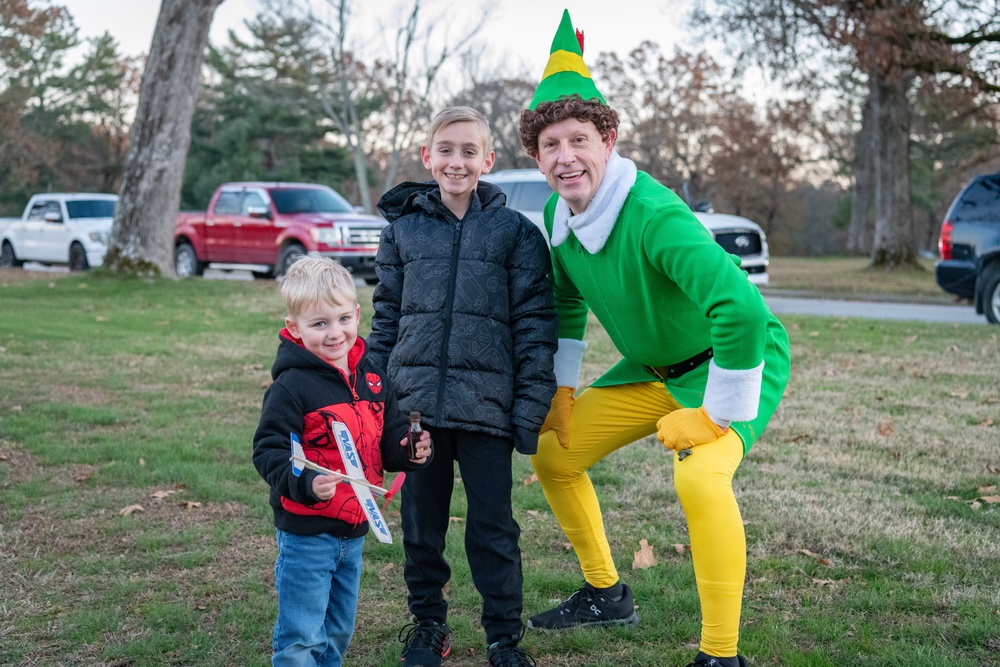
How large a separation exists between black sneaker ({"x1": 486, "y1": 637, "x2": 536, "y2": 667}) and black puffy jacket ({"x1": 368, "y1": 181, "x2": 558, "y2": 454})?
0.68 metres

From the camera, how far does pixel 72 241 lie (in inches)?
832

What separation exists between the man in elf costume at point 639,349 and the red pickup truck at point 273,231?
12184mm

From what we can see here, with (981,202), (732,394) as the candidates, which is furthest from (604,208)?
(981,202)

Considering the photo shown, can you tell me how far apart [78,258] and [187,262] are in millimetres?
3272

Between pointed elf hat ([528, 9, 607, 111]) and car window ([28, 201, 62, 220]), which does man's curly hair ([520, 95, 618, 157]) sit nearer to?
pointed elf hat ([528, 9, 607, 111])

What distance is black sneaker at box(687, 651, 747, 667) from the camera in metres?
3.05

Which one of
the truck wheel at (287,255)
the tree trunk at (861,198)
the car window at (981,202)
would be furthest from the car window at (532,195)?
the tree trunk at (861,198)

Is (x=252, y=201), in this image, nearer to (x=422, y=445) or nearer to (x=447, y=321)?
(x=447, y=321)

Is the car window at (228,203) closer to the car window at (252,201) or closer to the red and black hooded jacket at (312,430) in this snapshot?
the car window at (252,201)

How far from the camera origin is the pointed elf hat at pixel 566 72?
3.36m

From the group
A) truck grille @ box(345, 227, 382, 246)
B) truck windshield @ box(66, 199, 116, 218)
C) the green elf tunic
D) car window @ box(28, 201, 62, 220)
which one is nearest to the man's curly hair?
the green elf tunic

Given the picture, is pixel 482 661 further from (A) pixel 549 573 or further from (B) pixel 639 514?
(B) pixel 639 514

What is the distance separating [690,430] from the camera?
3123mm

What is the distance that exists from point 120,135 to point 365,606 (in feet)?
181
